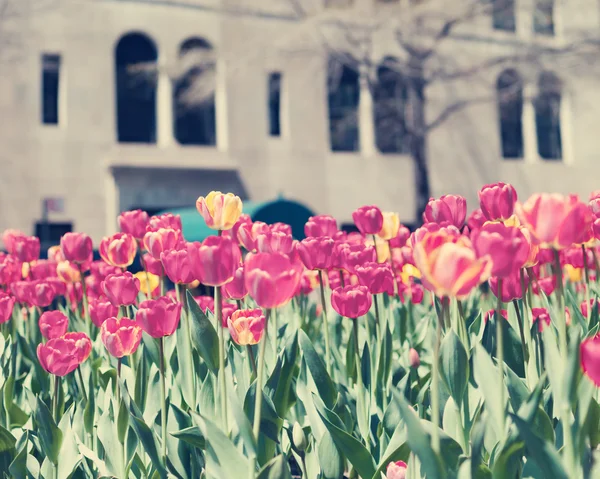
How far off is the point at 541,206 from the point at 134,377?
1.39 m

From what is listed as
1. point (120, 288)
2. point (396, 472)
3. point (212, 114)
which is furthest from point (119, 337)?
point (212, 114)

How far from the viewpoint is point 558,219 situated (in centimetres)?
148

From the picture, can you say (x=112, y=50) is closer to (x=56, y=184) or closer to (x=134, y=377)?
(x=56, y=184)

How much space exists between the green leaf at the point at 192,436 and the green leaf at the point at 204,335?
0.26 metres

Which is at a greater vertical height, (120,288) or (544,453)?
(120,288)

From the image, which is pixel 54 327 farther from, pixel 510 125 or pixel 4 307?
pixel 510 125

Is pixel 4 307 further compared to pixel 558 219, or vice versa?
pixel 4 307

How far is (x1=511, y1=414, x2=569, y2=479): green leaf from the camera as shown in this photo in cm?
134

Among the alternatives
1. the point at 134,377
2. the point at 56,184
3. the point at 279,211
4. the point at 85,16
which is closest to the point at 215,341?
the point at 134,377

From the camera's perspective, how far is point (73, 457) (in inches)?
81.4

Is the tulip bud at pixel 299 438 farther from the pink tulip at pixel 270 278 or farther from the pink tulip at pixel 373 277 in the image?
the pink tulip at pixel 270 278

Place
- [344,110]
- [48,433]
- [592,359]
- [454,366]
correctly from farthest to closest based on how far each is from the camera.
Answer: [344,110]
[48,433]
[454,366]
[592,359]

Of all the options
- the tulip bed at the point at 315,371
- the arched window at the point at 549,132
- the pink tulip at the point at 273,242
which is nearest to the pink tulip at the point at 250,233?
the tulip bed at the point at 315,371

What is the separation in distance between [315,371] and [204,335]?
33cm
